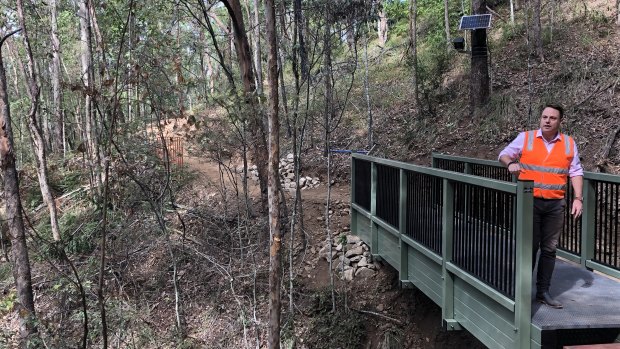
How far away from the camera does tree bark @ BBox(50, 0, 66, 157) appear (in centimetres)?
1368

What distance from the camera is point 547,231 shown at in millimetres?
3725

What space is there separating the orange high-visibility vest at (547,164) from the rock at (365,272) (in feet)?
14.5

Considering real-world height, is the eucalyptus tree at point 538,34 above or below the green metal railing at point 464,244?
above

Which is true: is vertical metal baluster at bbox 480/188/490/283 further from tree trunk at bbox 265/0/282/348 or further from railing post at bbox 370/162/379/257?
railing post at bbox 370/162/379/257

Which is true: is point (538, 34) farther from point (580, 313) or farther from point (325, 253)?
point (580, 313)

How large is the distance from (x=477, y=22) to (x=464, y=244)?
696cm

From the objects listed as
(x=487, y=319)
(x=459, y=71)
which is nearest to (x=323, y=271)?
(x=487, y=319)

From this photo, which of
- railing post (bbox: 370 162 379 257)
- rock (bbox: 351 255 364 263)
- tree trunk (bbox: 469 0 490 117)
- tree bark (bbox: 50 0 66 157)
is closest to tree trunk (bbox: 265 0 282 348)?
railing post (bbox: 370 162 379 257)

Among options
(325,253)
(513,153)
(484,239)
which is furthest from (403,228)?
(325,253)

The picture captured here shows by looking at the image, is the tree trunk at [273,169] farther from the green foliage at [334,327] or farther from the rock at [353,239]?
the rock at [353,239]

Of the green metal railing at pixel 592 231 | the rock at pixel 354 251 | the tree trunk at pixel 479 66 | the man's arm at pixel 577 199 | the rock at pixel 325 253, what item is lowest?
the rock at pixel 325 253

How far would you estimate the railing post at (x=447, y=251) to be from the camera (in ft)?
15.0

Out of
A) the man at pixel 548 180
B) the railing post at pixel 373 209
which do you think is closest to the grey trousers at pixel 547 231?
the man at pixel 548 180

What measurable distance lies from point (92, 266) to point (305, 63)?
6053 mm
